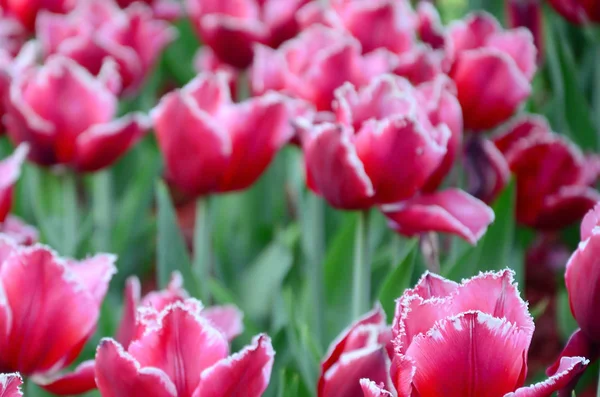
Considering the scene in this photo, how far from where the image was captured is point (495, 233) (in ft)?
2.87

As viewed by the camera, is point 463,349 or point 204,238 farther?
point 204,238

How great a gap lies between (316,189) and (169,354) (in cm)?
30

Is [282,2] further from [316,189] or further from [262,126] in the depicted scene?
[316,189]

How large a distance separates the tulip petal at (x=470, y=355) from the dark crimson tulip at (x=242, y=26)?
80cm

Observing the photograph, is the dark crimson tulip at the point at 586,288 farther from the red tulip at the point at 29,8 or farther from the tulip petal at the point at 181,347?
the red tulip at the point at 29,8

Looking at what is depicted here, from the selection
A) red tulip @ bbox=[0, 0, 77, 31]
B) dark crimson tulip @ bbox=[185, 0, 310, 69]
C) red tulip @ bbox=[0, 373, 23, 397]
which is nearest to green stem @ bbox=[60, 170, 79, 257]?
dark crimson tulip @ bbox=[185, 0, 310, 69]

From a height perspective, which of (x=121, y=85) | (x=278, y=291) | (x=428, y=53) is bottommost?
(x=278, y=291)

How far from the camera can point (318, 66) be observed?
0.92m

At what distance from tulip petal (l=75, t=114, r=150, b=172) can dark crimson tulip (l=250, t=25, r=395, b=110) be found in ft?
0.50

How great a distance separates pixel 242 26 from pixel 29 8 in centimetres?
38

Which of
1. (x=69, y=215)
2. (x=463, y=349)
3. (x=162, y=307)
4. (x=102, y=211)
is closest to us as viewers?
(x=463, y=349)

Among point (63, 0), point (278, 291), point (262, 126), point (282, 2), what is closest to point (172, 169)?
point (262, 126)

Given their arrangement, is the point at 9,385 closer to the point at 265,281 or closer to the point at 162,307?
the point at 162,307

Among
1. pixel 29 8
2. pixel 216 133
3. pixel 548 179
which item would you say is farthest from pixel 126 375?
pixel 29 8
